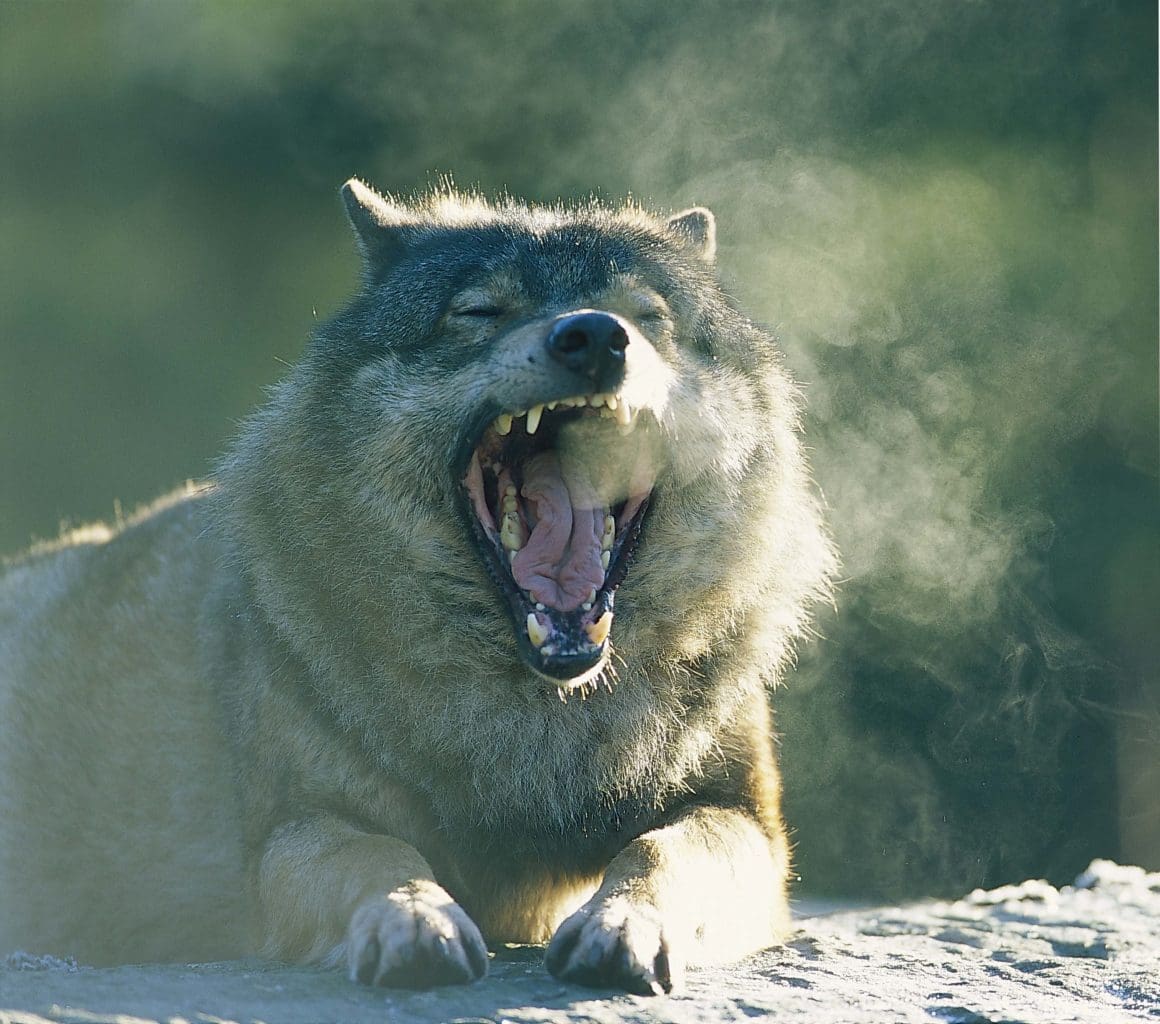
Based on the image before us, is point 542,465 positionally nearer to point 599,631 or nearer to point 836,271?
point 599,631

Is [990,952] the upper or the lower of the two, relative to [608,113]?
lower

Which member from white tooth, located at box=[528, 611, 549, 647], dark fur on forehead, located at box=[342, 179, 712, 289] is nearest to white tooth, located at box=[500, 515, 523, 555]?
white tooth, located at box=[528, 611, 549, 647]

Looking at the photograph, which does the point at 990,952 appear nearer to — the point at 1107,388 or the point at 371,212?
the point at 371,212

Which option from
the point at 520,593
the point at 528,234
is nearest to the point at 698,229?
the point at 528,234

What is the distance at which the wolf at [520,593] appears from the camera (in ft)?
A: 13.3

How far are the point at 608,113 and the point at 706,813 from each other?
6557 millimetres

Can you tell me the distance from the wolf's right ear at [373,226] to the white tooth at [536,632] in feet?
4.73

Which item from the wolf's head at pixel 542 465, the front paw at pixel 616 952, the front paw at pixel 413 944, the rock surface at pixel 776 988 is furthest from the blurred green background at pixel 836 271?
the front paw at pixel 413 944

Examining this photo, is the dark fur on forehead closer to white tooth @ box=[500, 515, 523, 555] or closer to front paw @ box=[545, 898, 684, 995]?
white tooth @ box=[500, 515, 523, 555]

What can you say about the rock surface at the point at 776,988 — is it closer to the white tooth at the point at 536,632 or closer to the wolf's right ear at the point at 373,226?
the white tooth at the point at 536,632

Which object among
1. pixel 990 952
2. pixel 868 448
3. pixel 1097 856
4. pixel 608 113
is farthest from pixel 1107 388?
pixel 990 952

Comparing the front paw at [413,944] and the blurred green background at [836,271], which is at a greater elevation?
the blurred green background at [836,271]

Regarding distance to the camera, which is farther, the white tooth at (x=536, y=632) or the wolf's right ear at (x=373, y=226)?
the wolf's right ear at (x=373, y=226)

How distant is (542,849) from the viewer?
4242 mm
